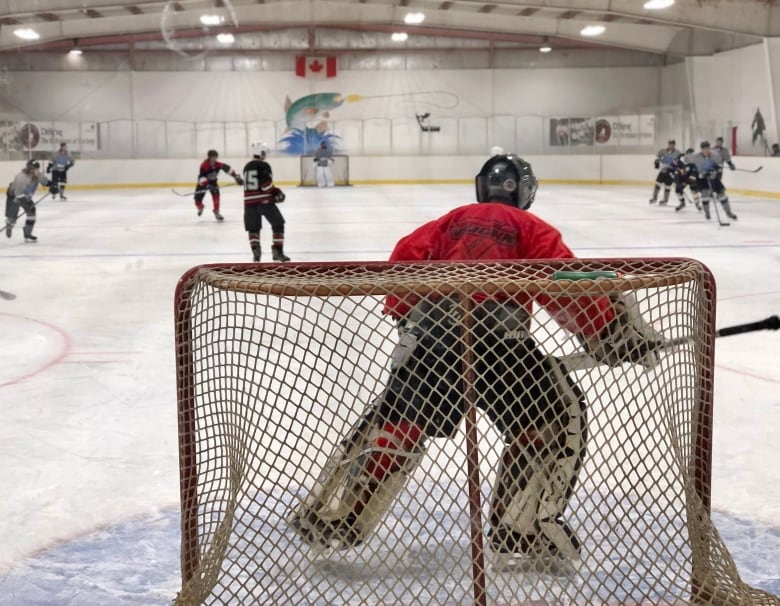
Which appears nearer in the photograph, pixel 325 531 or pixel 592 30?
pixel 325 531

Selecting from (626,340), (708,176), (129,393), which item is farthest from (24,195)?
(626,340)

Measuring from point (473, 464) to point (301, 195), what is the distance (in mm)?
19706

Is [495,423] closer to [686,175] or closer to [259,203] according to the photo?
[259,203]

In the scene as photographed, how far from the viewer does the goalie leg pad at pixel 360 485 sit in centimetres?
243

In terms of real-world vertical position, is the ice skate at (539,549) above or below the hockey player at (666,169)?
below

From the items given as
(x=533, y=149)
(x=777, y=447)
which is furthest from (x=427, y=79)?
(x=777, y=447)

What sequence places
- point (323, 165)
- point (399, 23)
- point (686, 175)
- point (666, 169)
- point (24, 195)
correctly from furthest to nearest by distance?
1. point (323, 165)
2. point (399, 23)
3. point (666, 169)
4. point (686, 175)
5. point (24, 195)

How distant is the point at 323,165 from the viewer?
2528cm

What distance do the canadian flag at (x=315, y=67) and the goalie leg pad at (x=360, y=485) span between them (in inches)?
1040

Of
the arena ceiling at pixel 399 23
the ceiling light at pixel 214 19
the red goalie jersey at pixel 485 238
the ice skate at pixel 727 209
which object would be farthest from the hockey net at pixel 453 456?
the ceiling light at pixel 214 19

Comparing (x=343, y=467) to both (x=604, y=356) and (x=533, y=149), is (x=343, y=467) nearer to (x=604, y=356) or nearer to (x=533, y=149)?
(x=604, y=356)

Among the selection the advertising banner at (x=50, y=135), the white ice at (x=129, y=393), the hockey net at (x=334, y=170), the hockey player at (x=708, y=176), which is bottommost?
the white ice at (x=129, y=393)

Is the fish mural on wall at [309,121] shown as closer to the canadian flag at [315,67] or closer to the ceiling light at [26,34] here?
the canadian flag at [315,67]

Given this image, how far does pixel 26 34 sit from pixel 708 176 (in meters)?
17.4
